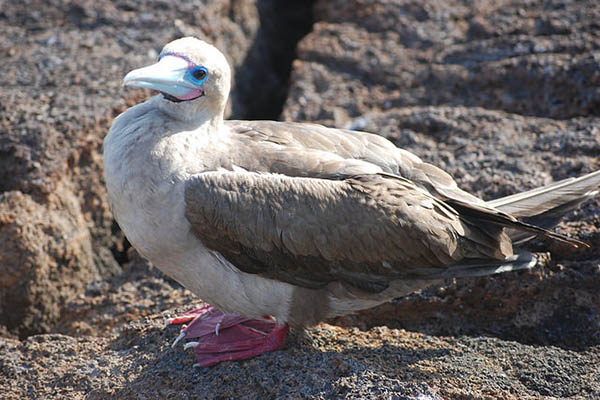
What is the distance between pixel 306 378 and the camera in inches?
162

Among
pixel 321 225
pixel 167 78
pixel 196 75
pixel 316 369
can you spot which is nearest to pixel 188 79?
pixel 196 75

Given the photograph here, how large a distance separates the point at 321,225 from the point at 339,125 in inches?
105

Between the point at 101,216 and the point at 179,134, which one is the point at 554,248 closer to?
the point at 179,134

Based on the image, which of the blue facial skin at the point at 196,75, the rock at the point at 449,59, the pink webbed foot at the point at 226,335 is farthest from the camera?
the rock at the point at 449,59

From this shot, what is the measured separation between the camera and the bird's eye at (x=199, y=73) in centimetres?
430

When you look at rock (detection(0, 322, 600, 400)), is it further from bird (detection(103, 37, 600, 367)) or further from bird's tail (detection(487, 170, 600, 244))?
bird's tail (detection(487, 170, 600, 244))

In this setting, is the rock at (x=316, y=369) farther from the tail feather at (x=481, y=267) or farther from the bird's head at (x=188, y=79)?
the bird's head at (x=188, y=79)

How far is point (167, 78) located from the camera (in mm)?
4168

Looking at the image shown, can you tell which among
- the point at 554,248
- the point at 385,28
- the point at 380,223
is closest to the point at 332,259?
the point at 380,223

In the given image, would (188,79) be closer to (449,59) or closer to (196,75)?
(196,75)

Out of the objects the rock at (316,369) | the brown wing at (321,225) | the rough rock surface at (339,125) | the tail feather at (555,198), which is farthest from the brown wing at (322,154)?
the rock at (316,369)

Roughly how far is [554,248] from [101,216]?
3.77 meters

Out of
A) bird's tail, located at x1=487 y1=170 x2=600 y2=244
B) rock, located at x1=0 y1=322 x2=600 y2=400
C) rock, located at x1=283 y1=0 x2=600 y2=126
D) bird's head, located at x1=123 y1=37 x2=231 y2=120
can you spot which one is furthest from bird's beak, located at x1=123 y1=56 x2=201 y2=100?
rock, located at x1=283 y1=0 x2=600 y2=126

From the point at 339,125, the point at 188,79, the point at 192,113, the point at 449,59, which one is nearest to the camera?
the point at 188,79
